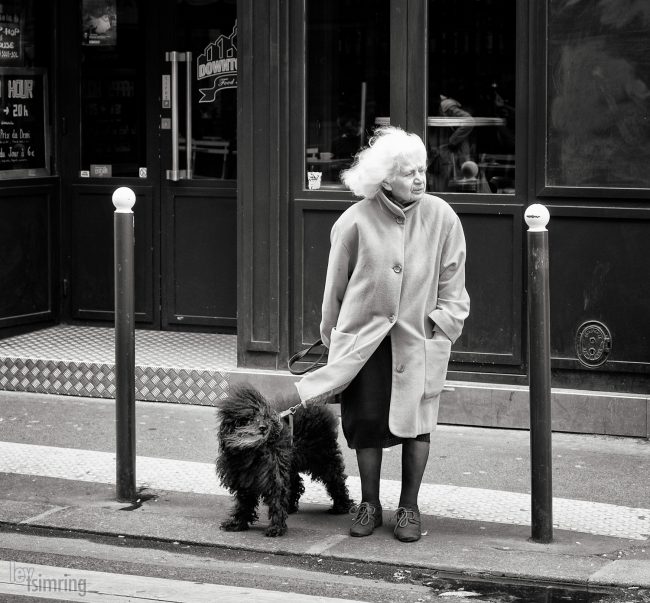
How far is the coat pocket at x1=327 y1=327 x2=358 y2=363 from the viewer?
225 inches

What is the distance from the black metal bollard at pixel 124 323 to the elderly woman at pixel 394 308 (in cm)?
97

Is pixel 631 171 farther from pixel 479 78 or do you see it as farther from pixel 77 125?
pixel 77 125

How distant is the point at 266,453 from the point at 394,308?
32.7 inches

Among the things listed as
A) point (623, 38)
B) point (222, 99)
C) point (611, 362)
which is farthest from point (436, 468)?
point (222, 99)

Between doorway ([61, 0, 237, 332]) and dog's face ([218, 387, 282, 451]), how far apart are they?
3.93 m

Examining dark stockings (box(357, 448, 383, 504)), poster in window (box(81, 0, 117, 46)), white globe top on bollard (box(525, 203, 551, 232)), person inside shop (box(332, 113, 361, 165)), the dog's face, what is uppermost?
poster in window (box(81, 0, 117, 46))

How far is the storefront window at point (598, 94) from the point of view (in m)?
7.58

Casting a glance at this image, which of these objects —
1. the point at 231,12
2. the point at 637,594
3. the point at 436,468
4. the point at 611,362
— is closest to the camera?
the point at 637,594

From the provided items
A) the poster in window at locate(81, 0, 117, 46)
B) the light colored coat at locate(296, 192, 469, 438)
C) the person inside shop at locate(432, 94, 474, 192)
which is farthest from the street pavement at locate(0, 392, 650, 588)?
the poster in window at locate(81, 0, 117, 46)

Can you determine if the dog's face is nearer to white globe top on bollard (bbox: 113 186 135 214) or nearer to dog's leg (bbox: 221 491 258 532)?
dog's leg (bbox: 221 491 258 532)

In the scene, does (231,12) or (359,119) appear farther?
(231,12)

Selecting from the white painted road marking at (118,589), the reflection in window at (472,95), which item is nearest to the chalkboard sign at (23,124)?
the reflection in window at (472,95)

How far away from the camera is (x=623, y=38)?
759 cm

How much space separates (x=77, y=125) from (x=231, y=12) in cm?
151
